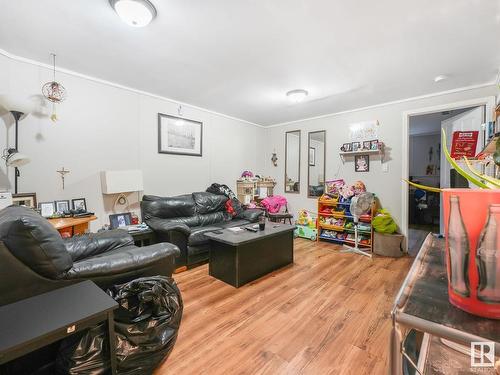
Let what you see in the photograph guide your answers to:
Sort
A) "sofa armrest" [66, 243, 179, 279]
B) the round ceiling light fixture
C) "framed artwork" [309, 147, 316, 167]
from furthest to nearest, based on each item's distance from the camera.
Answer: "framed artwork" [309, 147, 316, 167]
the round ceiling light fixture
"sofa armrest" [66, 243, 179, 279]

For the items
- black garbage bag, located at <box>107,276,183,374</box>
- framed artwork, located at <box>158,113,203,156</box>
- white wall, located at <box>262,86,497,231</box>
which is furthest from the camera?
framed artwork, located at <box>158,113,203,156</box>

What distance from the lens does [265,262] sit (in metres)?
2.88

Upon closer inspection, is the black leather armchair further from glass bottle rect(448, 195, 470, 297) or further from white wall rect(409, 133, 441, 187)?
white wall rect(409, 133, 441, 187)

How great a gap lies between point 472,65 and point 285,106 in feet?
7.96

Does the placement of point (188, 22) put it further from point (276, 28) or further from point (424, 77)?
point (424, 77)

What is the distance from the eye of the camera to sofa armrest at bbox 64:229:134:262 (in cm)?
218

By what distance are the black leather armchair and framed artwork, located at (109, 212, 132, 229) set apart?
5.64 feet

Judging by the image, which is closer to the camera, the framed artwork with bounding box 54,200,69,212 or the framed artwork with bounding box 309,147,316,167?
the framed artwork with bounding box 54,200,69,212

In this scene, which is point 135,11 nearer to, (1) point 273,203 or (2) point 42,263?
(2) point 42,263

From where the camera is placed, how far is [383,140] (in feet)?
13.2

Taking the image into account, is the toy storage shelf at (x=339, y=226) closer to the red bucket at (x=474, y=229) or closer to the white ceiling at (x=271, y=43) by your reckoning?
the white ceiling at (x=271, y=43)

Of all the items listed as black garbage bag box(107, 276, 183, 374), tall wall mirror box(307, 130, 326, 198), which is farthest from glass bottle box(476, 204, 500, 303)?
tall wall mirror box(307, 130, 326, 198)

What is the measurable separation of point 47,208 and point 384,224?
4588mm

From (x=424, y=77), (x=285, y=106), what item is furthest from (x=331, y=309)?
(x=285, y=106)
